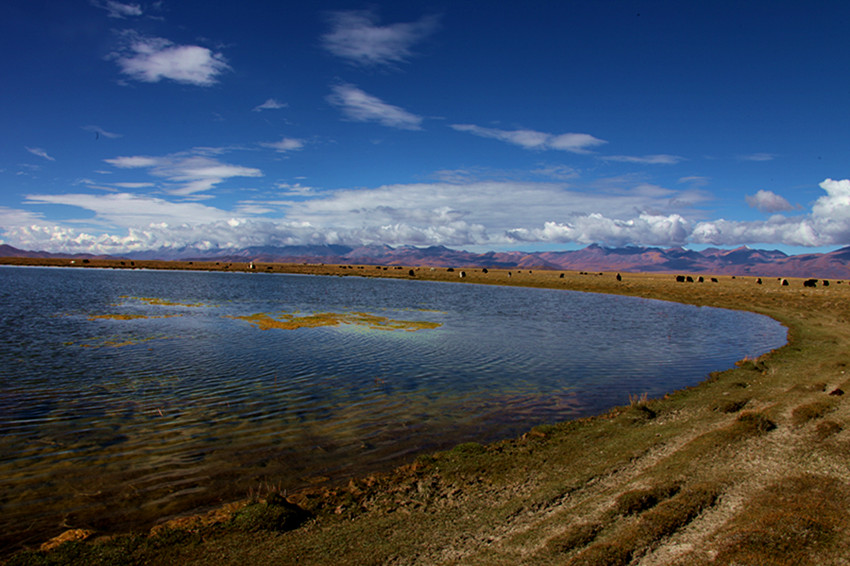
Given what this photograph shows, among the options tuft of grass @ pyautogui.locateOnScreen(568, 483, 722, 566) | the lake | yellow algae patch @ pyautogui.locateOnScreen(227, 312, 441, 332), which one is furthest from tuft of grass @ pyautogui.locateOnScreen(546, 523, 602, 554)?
yellow algae patch @ pyautogui.locateOnScreen(227, 312, 441, 332)

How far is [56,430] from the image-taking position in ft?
44.8

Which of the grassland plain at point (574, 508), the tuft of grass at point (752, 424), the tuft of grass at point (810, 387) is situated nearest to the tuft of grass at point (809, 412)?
the grassland plain at point (574, 508)

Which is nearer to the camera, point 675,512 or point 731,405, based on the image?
point 675,512

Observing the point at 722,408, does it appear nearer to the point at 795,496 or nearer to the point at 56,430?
the point at 795,496

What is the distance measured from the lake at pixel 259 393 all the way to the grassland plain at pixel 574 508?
1553mm

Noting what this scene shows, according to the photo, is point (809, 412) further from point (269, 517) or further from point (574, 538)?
point (269, 517)

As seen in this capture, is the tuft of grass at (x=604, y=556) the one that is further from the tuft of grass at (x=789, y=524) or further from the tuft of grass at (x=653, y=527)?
the tuft of grass at (x=789, y=524)

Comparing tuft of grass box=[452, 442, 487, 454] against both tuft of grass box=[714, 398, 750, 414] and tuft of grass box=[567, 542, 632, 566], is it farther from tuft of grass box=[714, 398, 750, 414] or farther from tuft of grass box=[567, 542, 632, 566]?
tuft of grass box=[714, 398, 750, 414]

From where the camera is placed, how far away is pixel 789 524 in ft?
24.4

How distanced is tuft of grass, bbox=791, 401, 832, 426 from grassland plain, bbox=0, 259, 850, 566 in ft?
0.16

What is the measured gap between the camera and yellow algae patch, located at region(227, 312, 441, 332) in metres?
36.2

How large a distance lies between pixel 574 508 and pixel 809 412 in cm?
991

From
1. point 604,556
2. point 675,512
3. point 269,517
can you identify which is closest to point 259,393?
point 269,517

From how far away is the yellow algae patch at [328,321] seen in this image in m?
36.2
